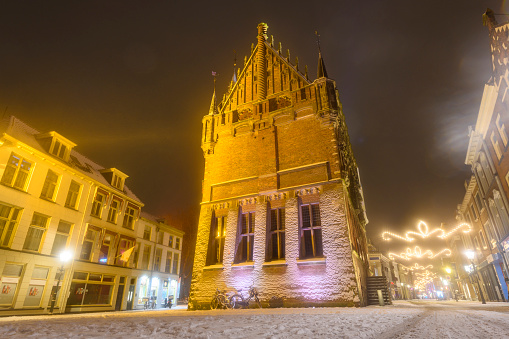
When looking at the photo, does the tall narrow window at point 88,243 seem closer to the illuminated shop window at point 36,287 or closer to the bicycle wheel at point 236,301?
the illuminated shop window at point 36,287

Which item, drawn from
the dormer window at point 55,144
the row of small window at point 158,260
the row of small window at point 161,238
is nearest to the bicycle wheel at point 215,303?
the row of small window at point 158,260

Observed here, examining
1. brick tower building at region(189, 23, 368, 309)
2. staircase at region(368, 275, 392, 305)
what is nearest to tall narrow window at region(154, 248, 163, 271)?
brick tower building at region(189, 23, 368, 309)

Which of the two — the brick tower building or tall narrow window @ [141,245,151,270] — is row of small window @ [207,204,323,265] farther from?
tall narrow window @ [141,245,151,270]

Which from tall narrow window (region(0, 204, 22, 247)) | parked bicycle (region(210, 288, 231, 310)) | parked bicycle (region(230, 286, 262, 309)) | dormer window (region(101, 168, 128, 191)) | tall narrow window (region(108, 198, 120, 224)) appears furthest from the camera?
dormer window (region(101, 168, 128, 191))

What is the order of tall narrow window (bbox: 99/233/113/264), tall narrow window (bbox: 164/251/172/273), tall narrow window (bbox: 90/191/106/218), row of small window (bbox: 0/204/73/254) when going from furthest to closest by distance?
1. tall narrow window (bbox: 164/251/172/273)
2. tall narrow window (bbox: 90/191/106/218)
3. tall narrow window (bbox: 99/233/113/264)
4. row of small window (bbox: 0/204/73/254)

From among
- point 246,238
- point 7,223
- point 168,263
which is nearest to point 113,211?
point 7,223

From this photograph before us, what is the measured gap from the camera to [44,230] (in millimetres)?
17391

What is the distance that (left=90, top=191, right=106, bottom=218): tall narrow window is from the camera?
2146cm

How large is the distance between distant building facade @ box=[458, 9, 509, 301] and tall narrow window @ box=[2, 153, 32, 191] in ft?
94.5

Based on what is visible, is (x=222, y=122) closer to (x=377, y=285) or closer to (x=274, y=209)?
(x=274, y=209)

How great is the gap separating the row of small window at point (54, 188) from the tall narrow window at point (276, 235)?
49.2ft

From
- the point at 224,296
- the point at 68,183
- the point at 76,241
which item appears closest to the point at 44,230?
the point at 76,241

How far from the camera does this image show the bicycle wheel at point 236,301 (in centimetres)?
1335

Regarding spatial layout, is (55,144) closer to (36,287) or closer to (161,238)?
(36,287)
